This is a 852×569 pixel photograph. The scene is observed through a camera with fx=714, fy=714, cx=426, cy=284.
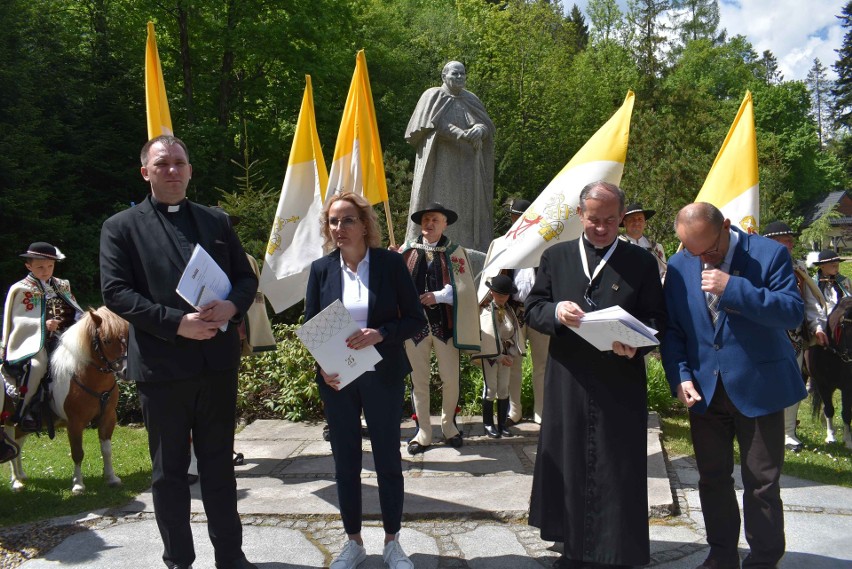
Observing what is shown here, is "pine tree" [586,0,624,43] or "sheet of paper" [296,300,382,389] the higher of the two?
"pine tree" [586,0,624,43]

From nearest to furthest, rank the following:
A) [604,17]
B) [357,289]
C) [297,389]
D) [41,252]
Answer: [357,289] < [41,252] < [297,389] < [604,17]

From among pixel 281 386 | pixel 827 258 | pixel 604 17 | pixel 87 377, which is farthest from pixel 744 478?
pixel 604 17

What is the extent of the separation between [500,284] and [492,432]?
4.65 feet

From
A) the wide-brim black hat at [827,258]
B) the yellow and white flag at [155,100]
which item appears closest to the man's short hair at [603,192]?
the yellow and white flag at [155,100]

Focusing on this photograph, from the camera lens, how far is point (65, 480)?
20.4ft

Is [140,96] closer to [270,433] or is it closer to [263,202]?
[263,202]

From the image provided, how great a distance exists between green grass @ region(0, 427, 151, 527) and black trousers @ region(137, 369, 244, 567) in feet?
5.90

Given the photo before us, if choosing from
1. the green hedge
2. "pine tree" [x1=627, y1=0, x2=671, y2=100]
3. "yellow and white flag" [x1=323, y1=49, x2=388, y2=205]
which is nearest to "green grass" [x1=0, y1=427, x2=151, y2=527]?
the green hedge

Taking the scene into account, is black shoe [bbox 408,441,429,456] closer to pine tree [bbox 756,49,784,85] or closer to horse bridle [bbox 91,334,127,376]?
horse bridle [bbox 91,334,127,376]

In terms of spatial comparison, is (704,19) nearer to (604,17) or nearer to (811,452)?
(604,17)

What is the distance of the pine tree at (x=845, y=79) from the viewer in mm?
58969

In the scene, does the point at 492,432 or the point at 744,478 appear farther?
the point at 492,432

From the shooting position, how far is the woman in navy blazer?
388cm

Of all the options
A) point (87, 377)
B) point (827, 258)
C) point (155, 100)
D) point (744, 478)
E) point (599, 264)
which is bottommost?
point (744, 478)
